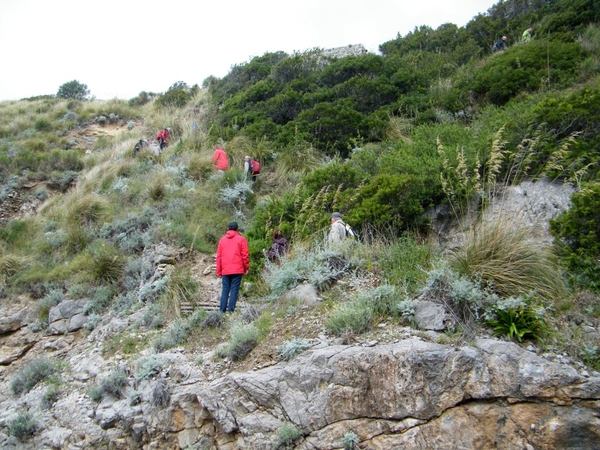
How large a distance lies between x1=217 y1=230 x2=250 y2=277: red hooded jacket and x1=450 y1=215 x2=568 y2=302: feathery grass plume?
3329 mm

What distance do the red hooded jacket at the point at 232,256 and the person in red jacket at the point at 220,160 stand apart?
5525 millimetres

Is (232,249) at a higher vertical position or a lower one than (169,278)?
higher

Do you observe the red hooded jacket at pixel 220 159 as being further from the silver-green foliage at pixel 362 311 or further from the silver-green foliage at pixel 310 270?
the silver-green foliage at pixel 362 311

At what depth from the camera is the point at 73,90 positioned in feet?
108

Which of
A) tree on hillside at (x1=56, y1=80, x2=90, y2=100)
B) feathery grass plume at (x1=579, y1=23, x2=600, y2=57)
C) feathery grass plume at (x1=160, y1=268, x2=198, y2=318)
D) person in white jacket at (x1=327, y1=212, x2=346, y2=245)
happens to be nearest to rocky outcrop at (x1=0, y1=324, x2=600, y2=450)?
feathery grass plume at (x1=160, y1=268, x2=198, y2=318)

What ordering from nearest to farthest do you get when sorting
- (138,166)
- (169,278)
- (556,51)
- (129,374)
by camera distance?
(129,374) → (169,278) → (556,51) → (138,166)

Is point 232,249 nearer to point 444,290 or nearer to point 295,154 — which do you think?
point 444,290

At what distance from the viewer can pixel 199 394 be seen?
6703 millimetres

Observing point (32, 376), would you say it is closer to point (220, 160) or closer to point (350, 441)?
point (350, 441)

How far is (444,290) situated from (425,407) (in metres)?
1.62

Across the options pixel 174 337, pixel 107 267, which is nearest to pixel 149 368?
pixel 174 337

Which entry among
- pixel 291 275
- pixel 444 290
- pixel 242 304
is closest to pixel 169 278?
pixel 242 304

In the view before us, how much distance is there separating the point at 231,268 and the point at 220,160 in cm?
619

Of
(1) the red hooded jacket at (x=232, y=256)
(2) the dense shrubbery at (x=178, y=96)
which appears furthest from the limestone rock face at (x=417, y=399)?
(2) the dense shrubbery at (x=178, y=96)
